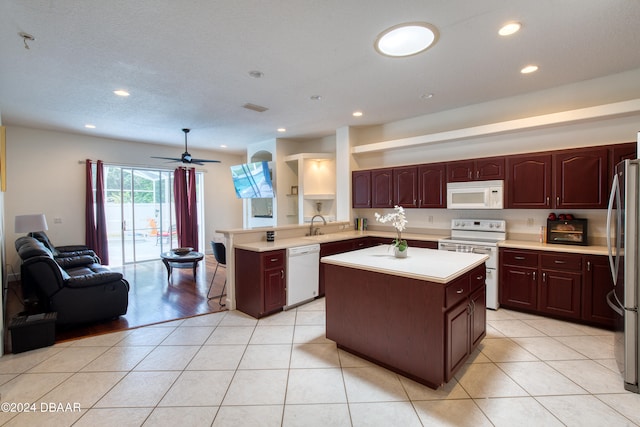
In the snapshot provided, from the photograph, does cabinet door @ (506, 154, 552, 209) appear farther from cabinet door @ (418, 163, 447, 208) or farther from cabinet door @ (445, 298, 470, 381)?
cabinet door @ (445, 298, 470, 381)

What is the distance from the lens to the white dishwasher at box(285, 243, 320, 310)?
376cm

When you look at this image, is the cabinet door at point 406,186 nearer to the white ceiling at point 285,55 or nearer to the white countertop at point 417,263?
the white ceiling at point 285,55

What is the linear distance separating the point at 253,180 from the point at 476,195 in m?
4.45

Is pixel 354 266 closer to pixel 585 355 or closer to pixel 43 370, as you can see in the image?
pixel 585 355

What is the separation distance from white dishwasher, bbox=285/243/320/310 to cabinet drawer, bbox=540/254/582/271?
2779mm

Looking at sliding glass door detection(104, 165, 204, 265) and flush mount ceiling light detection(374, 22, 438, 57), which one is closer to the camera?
flush mount ceiling light detection(374, 22, 438, 57)

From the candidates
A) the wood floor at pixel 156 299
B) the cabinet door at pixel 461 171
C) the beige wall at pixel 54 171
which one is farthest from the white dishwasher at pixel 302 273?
the beige wall at pixel 54 171

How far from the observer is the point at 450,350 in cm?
212

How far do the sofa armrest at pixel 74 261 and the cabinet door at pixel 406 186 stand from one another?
5.39m

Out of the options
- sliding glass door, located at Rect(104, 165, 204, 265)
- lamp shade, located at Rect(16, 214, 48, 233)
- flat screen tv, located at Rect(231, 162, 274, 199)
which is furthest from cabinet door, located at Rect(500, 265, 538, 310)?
sliding glass door, located at Rect(104, 165, 204, 265)

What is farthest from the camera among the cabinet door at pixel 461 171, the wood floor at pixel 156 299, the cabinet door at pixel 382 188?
the cabinet door at pixel 382 188

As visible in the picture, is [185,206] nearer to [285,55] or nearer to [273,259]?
[273,259]

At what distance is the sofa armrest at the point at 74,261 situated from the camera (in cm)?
466

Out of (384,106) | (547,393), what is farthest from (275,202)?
(547,393)
